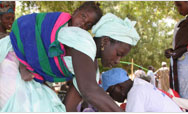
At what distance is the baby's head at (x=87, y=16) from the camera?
6.36 ft

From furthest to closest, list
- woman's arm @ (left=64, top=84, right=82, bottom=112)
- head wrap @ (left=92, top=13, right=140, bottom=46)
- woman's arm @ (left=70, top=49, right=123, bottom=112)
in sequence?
woman's arm @ (left=64, top=84, right=82, bottom=112) < head wrap @ (left=92, top=13, right=140, bottom=46) < woman's arm @ (left=70, top=49, right=123, bottom=112)

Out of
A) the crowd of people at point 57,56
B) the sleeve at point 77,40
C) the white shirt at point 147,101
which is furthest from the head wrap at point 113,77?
the sleeve at point 77,40

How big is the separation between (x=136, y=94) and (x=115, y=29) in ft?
3.03

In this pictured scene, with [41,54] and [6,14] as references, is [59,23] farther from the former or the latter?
[6,14]

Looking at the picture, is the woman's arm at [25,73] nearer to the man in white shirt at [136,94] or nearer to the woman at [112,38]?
the woman at [112,38]

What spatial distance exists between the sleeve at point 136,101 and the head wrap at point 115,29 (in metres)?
0.75

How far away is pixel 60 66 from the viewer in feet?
5.56

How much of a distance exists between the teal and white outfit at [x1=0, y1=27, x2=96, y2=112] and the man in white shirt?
A: 1.02 m

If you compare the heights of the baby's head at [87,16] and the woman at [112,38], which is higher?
the baby's head at [87,16]

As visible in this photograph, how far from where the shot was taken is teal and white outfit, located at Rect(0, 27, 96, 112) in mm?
1590

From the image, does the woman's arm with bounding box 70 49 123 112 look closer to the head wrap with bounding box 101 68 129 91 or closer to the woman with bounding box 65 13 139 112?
the woman with bounding box 65 13 139 112

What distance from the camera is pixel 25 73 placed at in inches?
66.3

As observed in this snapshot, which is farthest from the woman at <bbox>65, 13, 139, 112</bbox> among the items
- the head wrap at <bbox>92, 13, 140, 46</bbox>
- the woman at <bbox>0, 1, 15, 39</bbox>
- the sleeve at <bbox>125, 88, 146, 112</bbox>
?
the woman at <bbox>0, 1, 15, 39</bbox>

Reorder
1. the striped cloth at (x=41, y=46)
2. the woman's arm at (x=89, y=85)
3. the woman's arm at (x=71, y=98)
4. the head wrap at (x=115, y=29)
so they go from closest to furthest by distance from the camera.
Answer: the woman's arm at (x=89, y=85) → the striped cloth at (x=41, y=46) → the head wrap at (x=115, y=29) → the woman's arm at (x=71, y=98)
